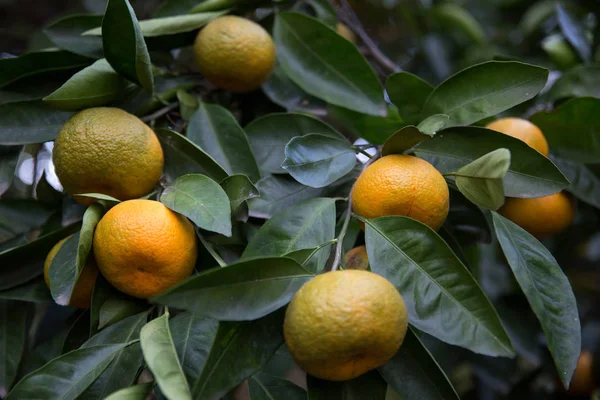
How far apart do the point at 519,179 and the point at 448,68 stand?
103 cm

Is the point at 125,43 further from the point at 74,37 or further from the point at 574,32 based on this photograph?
the point at 574,32

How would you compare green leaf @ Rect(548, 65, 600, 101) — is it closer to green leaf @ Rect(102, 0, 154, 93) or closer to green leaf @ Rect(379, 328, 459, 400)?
green leaf @ Rect(379, 328, 459, 400)

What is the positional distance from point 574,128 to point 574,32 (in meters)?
0.55

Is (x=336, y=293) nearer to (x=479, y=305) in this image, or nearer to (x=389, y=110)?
(x=479, y=305)

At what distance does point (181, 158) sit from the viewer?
3.22 ft

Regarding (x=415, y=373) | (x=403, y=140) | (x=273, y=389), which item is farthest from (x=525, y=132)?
(x=273, y=389)

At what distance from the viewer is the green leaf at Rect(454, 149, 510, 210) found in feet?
2.42

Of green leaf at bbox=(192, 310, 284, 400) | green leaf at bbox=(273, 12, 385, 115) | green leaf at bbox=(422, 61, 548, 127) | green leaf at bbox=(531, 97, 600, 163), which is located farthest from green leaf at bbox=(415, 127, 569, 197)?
green leaf at bbox=(192, 310, 284, 400)

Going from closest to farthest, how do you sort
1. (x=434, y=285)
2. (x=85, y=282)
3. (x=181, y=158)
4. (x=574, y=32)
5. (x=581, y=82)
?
1. (x=434, y=285)
2. (x=85, y=282)
3. (x=181, y=158)
4. (x=581, y=82)
5. (x=574, y=32)

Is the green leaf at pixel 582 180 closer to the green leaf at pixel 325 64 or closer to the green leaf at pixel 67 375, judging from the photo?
the green leaf at pixel 325 64

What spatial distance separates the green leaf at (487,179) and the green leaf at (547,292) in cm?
6

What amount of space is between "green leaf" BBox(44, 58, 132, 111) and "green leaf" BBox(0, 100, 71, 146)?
0.10 metres

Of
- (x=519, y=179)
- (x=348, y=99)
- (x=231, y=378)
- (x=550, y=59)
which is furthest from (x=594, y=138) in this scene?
(x=231, y=378)

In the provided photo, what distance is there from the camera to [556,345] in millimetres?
765
